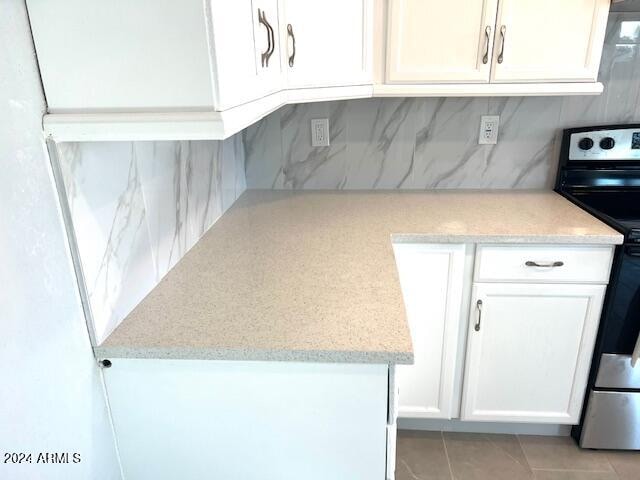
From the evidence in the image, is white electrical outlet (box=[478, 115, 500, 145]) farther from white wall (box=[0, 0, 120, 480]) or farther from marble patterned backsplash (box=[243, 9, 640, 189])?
white wall (box=[0, 0, 120, 480])

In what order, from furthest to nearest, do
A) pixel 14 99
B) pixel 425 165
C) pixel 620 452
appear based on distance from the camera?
pixel 425 165, pixel 620 452, pixel 14 99

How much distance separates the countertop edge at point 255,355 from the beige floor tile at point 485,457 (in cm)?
113

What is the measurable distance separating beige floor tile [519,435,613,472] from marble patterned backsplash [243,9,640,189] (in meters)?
1.10

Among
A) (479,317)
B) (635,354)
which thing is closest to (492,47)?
(479,317)

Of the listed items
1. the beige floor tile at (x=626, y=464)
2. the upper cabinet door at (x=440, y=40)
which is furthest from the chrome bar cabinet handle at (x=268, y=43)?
the beige floor tile at (x=626, y=464)

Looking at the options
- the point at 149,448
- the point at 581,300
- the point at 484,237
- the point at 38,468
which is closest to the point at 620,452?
the point at 581,300

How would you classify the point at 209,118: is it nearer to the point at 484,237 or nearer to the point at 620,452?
the point at 484,237

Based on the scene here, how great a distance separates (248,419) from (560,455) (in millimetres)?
1473

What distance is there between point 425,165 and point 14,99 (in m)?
1.66

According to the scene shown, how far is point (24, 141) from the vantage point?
794 millimetres

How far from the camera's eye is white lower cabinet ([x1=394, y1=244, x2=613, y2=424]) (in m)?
1.65

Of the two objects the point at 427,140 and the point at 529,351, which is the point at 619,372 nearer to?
the point at 529,351

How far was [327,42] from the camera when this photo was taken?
5.12 ft

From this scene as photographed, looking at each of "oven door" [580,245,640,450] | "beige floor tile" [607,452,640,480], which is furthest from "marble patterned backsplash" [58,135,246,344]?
"beige floor tile" [607,452,640,480]
